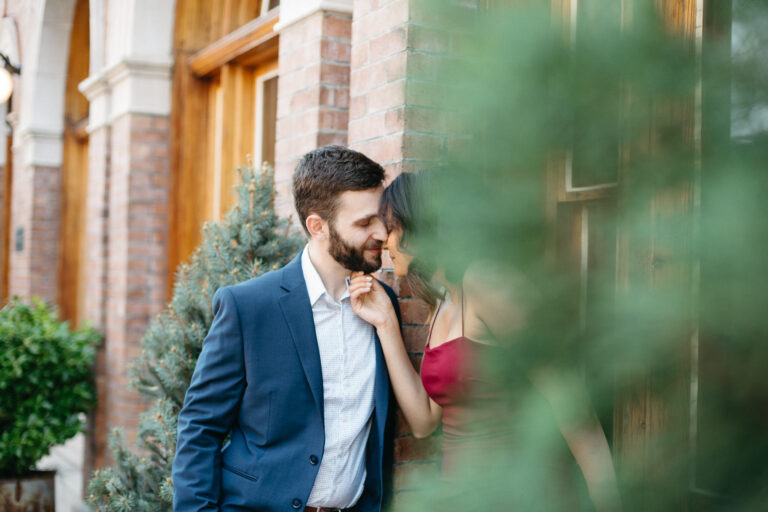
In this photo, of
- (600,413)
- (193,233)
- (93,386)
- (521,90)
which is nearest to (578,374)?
(600,413)

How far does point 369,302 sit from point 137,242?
324 centimetres

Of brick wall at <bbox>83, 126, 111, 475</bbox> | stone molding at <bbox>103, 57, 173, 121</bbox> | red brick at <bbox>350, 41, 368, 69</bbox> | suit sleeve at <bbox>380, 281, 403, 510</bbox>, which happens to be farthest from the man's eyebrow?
brick wall at <bbox>83, 126, 111, 475</bbox>

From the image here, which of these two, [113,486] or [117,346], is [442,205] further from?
[117,346]

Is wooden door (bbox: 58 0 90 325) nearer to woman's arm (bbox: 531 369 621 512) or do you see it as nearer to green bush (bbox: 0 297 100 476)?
green bush (bbox: 0 297 100 476)

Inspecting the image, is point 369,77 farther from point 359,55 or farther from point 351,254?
point 351,254

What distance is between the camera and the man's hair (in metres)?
2.21

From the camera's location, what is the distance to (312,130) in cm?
315

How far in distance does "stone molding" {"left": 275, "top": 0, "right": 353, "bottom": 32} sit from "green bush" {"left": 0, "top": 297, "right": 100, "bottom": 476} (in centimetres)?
305

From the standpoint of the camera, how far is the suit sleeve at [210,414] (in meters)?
2.06

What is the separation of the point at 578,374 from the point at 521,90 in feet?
0.43

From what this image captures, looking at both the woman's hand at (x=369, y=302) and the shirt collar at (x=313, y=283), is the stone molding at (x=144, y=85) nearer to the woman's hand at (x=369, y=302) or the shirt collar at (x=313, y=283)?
the shirt collar at (x=313, y=283)

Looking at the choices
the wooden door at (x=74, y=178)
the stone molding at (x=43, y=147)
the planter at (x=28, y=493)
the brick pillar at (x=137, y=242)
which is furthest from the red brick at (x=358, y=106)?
the stone molding at (x=43, y=147)

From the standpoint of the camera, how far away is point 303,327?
7.16 ft

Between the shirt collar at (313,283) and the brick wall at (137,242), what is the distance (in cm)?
307
